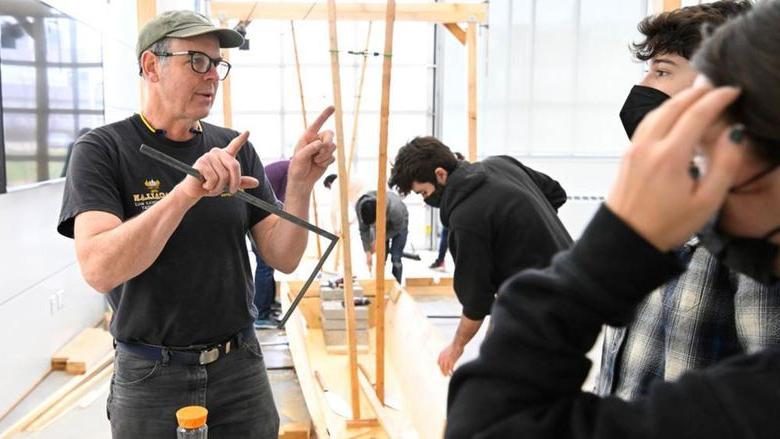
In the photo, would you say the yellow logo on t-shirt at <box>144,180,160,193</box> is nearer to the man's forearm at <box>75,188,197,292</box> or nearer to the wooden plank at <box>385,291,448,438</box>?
the man's forearm at <box>75,188,197,292</box>

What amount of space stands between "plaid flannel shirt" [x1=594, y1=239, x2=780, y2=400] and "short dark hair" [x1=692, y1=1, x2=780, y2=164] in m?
0.46

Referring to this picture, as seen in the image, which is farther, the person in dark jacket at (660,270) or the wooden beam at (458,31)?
the wooden beam at (458,31)

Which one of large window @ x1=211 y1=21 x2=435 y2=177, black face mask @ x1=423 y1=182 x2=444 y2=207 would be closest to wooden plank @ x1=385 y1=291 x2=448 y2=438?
black face mask @ x1=423 y1=182 x2=444 y2=207

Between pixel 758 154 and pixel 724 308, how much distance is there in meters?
0.58

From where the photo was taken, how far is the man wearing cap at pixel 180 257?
5.76 ft

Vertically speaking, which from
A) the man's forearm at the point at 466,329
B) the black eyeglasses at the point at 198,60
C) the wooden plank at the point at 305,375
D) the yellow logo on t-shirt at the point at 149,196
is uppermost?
the black eyeglasses at the point at 198,60

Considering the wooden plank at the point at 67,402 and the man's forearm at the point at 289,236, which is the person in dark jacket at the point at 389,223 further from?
the man's forearm at the point at 289,236

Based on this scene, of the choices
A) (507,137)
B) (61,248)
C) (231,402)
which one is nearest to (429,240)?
(507,137)

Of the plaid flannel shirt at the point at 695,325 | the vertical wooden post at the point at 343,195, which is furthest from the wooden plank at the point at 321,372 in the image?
the plaid flannel shirt at the point at 695,325

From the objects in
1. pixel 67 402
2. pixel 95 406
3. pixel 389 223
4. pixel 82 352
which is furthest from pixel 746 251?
pixel 389 223

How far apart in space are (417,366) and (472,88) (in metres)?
2.62

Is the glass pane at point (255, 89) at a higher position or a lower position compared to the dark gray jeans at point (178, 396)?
higher

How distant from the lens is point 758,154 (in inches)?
23.9

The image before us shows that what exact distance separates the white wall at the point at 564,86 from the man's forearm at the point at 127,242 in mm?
8005
